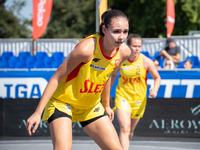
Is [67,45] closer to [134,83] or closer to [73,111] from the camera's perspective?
[134,83]

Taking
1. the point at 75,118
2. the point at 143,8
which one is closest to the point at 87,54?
the point at 75,118

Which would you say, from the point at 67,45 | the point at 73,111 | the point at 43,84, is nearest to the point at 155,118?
the point at 43,84

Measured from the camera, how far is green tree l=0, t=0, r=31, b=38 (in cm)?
3853

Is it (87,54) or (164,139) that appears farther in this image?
(164,139)

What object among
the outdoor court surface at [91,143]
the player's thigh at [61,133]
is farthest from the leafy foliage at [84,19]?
the player's thigh at [61,133]

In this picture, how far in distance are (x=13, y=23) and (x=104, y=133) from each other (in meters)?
38.9

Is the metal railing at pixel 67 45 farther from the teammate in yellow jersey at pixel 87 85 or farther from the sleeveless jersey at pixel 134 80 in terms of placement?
the teammate in yellow jersey at pixel 87 85

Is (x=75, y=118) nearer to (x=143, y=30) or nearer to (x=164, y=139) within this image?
(x=164, y=139)

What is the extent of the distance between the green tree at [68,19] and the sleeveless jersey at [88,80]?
36660 millimetres

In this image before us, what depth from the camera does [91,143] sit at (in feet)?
23.3

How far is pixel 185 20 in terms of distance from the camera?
22547 mm

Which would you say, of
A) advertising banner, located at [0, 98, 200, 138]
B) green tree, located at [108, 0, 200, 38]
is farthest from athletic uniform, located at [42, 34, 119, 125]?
green tree, located at [108, 0, 200, 38]

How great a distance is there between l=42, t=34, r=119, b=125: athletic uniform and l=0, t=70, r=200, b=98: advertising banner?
14.0 feet

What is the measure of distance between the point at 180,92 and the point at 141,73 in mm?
2537
